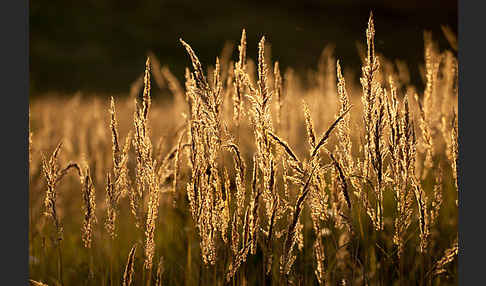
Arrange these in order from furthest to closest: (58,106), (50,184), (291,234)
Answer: (58,106)
(50,184)
(291,234)

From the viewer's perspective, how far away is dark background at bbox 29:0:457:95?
4.23m

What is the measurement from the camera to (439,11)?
4102mm

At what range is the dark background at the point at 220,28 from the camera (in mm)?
4225

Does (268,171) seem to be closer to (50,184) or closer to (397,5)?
(50,184)

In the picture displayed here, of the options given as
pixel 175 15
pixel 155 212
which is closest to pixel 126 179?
pixel 155 212

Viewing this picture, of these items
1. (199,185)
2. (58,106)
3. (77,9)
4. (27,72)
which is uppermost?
(77,9)

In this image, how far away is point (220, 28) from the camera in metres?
6.12

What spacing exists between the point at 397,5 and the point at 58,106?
342 cm

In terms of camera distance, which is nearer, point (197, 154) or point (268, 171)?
point (268, 171)

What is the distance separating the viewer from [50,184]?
5.55 feet

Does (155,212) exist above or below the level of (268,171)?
below

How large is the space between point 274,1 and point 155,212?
4.46 metres

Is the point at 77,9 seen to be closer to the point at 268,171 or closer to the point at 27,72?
the point at 27,72

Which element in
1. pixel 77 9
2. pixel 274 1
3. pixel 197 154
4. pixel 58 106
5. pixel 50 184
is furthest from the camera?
pixel 77 9
